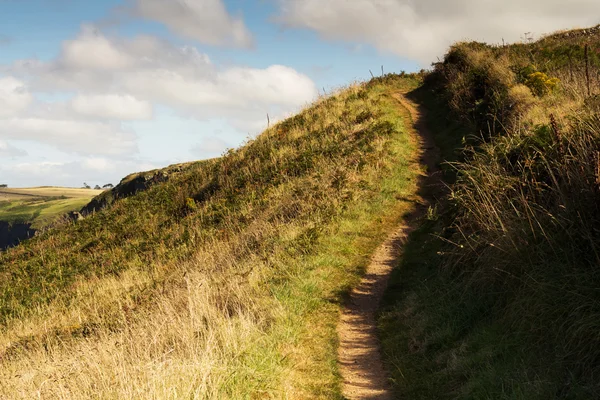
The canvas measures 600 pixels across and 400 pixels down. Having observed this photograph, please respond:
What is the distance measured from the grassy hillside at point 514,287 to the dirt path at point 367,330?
26 cm

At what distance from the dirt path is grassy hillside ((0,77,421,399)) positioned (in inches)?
9.1

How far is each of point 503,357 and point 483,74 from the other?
18.1 meters

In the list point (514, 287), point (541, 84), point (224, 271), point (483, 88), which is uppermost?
point (483, 88)

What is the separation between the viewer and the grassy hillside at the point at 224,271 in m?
6.17

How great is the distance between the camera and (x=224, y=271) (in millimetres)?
11336

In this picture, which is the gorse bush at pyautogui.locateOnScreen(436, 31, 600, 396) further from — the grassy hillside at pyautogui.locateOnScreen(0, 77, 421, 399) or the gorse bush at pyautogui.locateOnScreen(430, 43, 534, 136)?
the gorse bush at pyautogui.locateOnScreen(430, 43, 534, 136)

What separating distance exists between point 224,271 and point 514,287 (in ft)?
22.6

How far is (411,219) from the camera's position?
13.7 m

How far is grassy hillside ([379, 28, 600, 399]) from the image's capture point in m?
4.88

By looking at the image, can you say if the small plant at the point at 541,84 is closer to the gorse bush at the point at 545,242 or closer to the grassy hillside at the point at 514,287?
the grassy hillside at the point at 514,287

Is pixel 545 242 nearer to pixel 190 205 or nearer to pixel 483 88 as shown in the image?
pixel 483 88

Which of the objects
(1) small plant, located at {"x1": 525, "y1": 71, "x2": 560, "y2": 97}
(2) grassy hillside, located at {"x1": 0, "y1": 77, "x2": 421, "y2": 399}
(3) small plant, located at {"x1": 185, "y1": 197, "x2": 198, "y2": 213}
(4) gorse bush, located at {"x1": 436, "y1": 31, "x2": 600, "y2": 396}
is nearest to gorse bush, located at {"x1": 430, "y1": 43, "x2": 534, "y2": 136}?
(1) small plant, located at {"x1": 525, "y1": 71, "x2": 560, "y2": 97}

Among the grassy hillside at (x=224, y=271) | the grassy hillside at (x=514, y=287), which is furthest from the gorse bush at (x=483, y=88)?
the grassy hillside at (x=514, y=287)

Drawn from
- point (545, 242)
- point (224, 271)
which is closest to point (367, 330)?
point (545, 242)
